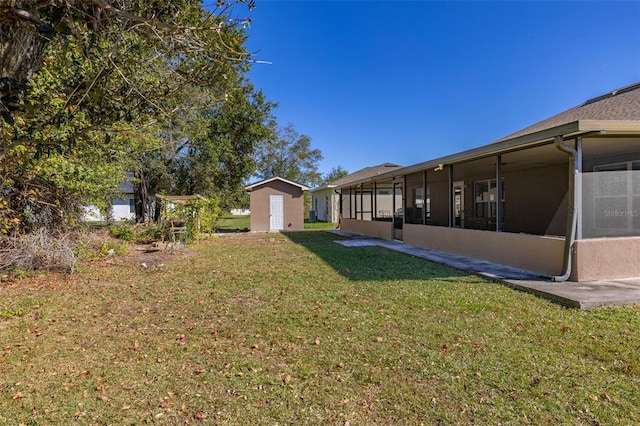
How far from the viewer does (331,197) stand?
28.5 meters

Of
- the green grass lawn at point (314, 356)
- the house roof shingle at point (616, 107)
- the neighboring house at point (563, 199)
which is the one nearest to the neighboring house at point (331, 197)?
the neighboring house at point (563, 199)

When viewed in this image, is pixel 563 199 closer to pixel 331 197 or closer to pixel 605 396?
pixel 605 396

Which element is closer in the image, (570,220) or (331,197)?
(570,220)

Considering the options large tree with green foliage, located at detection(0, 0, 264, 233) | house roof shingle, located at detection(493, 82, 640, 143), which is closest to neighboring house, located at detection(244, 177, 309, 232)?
large tree with green foliage, located at detection(0, 0, 264, 233)

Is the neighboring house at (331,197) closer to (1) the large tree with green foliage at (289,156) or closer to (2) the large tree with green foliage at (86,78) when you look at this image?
(1) the large tree with green foliage at (289,156)

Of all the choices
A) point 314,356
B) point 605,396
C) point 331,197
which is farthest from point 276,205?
point 605,396

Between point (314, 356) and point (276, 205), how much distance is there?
60.2 ft

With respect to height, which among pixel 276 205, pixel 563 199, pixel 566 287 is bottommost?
pixel 566 287

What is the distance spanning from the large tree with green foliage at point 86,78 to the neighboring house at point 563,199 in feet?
18.9

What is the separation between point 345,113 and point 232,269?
22.9 metres

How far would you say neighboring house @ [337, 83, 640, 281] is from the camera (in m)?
6.22

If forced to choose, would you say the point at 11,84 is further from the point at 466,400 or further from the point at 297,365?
the point at 466,400

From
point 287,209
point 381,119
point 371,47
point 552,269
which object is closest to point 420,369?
point 552,269

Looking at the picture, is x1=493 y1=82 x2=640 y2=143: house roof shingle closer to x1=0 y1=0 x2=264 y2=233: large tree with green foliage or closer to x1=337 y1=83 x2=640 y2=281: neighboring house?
x1=337 y1=83 x2=640 y2=281: neighboring house
